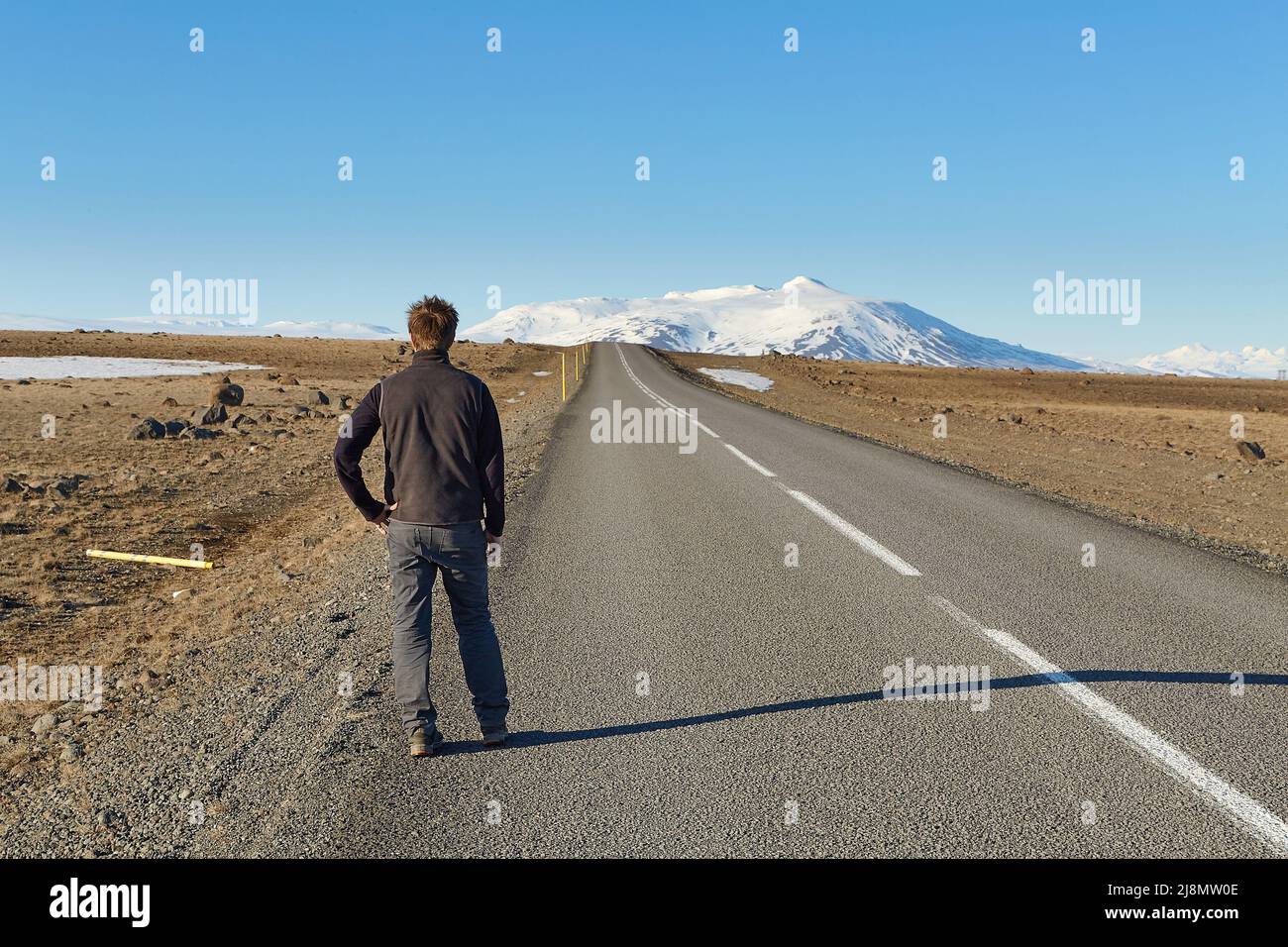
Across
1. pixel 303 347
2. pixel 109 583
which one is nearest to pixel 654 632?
pixel 109 583

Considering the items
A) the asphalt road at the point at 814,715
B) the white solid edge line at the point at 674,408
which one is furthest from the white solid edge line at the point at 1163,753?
the white solid edge line at the point at 674,408

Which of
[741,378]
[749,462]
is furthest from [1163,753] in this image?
[741,378]

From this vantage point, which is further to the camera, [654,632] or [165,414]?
[165,414]

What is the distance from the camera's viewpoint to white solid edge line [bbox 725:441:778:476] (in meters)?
13.4

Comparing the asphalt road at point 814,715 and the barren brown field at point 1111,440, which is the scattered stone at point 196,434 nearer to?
the asphalt road at point 814,715

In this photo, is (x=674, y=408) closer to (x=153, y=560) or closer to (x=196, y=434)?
(x=196, y=434)

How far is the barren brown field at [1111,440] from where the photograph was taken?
1194cm

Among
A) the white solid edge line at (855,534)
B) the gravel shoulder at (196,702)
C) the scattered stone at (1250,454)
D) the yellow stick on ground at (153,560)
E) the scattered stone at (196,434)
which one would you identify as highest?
the scattered stone at (196,434)

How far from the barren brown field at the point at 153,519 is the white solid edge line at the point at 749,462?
3.62 metres

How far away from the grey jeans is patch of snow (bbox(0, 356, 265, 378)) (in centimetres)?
3924

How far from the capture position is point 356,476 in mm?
4402

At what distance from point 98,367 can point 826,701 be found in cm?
4813

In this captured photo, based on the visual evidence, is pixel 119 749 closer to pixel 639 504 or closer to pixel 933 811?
pixel 933 811
